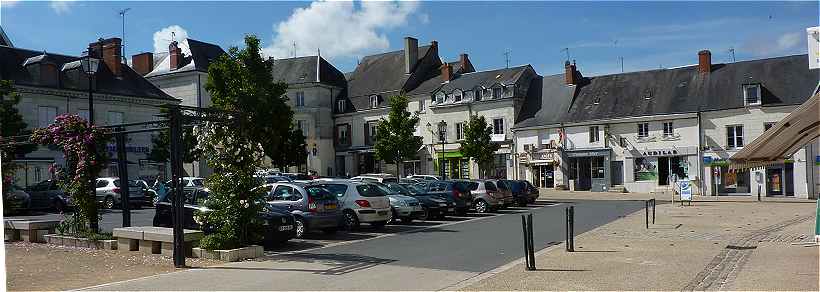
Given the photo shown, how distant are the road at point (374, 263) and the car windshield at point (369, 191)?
104 cm

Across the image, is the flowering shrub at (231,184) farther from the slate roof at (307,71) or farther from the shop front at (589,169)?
the slate roof at (307,71)

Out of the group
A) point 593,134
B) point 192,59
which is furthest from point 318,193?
point 192,59

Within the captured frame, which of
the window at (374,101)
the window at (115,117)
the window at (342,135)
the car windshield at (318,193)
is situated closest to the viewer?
the car windshield at (318,193)

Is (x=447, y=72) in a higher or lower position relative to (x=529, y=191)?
higher

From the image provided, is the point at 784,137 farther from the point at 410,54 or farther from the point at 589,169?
the point at 410,54

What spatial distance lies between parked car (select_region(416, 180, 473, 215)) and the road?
5413mm

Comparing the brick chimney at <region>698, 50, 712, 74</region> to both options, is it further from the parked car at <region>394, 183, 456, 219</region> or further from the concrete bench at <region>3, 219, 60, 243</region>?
the concrete bench at <region>3, 219, 60, 243</region>

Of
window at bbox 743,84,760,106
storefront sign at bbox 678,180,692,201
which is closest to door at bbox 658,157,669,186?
window at bbox 743,84,760,106

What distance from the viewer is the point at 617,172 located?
4572 cm

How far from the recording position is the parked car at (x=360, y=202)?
18734 millimetres

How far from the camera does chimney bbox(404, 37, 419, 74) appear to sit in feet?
188

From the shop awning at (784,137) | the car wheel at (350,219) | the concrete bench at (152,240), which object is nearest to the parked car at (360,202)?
the car wheel at (350,219)

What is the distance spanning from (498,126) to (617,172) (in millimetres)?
9324

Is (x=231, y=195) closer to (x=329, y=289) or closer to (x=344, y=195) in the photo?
(x=329, y=289)
